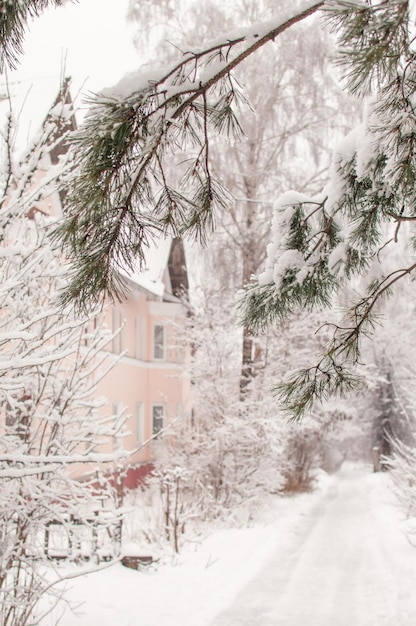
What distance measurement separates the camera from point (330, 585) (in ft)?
33.8

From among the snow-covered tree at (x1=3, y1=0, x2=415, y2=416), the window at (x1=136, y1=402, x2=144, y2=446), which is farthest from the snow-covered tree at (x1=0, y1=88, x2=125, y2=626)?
the window at (x1=136, y1=402, x2=144, y2=446)

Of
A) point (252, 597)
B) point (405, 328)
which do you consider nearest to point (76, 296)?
point (252, 597)

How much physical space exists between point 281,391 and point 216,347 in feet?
42.2

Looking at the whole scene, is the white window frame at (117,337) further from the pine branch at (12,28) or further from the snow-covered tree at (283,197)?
the pine branch at (12,28)

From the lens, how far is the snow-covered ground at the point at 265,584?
324 inches

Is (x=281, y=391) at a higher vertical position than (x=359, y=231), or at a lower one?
lower

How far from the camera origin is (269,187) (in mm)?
18844

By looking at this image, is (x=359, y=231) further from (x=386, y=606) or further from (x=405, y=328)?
(x=405, y=328)

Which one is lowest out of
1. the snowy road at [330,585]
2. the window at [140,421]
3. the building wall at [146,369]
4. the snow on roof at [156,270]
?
the snowy road at [330,585]

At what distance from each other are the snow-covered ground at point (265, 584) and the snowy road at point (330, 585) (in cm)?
1

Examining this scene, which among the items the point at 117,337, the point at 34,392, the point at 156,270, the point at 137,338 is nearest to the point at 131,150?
the point at 34,392

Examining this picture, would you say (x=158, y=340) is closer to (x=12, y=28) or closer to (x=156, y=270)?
(x=156, y=270)

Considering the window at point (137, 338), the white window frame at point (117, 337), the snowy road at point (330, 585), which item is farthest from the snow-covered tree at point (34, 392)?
the window at point (137, 338)

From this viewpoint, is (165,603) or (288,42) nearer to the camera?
(165,603)
